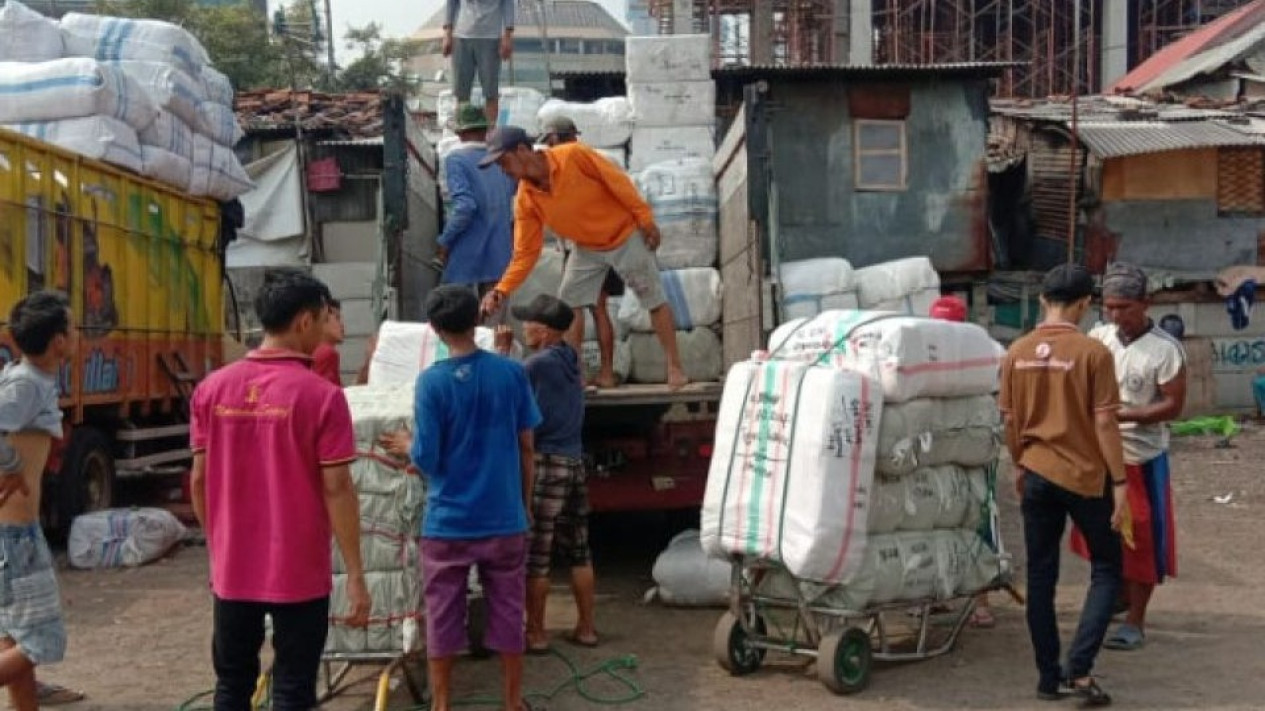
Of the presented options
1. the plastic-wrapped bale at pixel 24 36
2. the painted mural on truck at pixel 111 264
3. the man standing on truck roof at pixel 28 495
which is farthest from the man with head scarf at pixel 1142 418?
the plastic-wrapped bale at pixel 24 36

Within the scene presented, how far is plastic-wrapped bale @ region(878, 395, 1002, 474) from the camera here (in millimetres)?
5617

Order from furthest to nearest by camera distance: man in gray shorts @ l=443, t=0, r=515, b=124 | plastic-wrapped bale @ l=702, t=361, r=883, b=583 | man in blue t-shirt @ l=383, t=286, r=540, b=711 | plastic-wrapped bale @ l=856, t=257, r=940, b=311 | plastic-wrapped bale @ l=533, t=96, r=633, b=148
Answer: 1. plastic-wrapped bale @ l=533, t=96, r=633, b=148
2. man in gray shorts @ l=443, t=0, r=515, b=124
3. plastic-wrapped bale @ l=856, t=257, r=940, b=311
4. plastic-wrapped bale @ l=702, t=361, r=883, b=583
5. man in blue t-shirt @ l=383, t=286, r=540, b=711

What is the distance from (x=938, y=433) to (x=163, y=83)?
6393 millimetres

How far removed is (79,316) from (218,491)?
5.82 metres

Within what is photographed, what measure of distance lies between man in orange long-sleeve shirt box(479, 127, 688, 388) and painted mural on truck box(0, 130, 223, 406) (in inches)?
122

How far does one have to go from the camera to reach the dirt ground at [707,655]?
5.50 m

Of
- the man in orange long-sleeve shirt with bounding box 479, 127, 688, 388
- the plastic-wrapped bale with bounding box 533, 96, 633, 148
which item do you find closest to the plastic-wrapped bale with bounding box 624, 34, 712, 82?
Answer: the plastic-wrapped bale with bounding box 533, 96, 633, 148

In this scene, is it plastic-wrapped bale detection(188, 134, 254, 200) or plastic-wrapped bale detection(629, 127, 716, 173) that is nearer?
plastic-wrapped bale detection(188, 134, 254, 200)

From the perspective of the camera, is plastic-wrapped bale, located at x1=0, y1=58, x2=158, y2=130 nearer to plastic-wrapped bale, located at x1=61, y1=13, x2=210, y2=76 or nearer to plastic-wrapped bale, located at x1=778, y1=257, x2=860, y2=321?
plastic-wrapped bale, located at x1=61, y1=13, x2=210, y2=76

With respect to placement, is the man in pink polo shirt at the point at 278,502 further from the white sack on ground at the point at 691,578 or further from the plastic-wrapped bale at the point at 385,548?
the white sack on ground at the point at 691,578

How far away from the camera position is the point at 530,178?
275 inches

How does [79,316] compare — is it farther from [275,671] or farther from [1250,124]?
[1250,124]

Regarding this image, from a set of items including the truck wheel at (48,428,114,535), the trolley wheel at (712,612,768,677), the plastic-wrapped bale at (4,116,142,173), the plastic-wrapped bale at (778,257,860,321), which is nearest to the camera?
the trolley wheel at (712,612,768,677)

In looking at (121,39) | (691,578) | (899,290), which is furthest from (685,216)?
(121,39)
